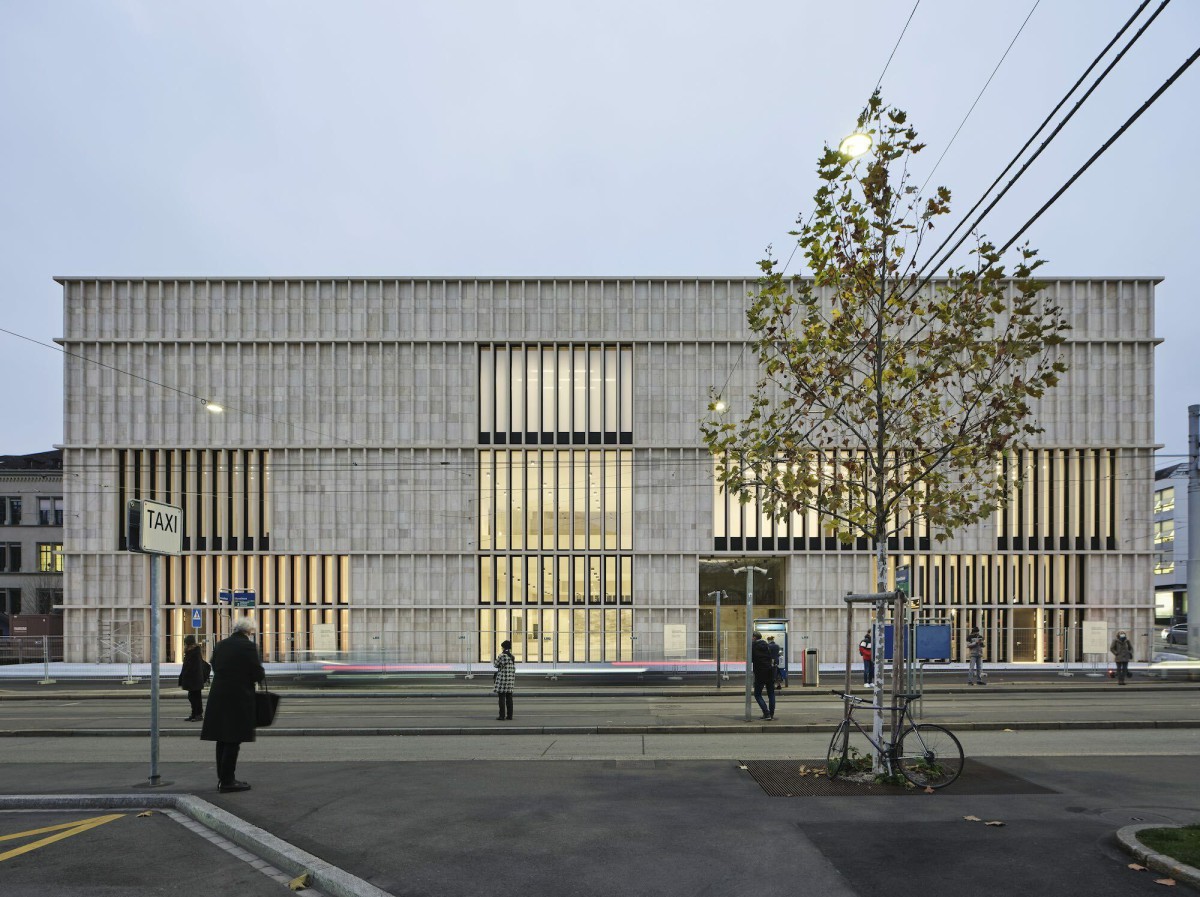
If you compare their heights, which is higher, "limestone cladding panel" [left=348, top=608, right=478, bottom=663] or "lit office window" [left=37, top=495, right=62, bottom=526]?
"lit office window" [left=37, top=495, right=62, bottom=526]

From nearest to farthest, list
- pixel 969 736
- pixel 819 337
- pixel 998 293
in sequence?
pixel 998 293
pixel 819 337
pixel 969 736

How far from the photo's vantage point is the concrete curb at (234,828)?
6.49 m

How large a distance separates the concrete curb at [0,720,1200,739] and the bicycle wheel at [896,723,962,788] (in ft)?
17.3

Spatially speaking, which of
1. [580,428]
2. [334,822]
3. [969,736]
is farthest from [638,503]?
[334,822]

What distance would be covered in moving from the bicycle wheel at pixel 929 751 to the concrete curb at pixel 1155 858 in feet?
8.61

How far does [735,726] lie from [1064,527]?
28.9 m

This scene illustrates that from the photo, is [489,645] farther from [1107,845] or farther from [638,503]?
[1107,845]

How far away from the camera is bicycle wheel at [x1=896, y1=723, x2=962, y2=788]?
34.0 feet

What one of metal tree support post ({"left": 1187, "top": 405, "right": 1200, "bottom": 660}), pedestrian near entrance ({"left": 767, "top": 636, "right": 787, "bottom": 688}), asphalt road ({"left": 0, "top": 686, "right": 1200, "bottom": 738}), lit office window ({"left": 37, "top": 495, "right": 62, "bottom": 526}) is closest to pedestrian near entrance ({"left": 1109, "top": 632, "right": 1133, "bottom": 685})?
asphalt road ({"left": 0, "top": 686, "right": 1200, "bottom": 738})

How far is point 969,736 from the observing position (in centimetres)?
1493

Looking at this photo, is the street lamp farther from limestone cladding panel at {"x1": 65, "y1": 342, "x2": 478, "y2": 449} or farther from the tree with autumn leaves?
limestone cladding panel at {"x1": 65, "y1": 342, "x2": 478, "y2": 449}

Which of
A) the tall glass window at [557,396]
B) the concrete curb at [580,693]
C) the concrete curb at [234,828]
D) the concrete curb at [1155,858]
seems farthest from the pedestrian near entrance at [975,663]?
the concrete curb at [234,828]

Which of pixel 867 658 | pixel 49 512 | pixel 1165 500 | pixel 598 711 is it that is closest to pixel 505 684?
pixel 598 711

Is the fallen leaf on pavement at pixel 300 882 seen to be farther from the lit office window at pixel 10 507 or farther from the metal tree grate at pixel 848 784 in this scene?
the lit office window at pixel 10 507
